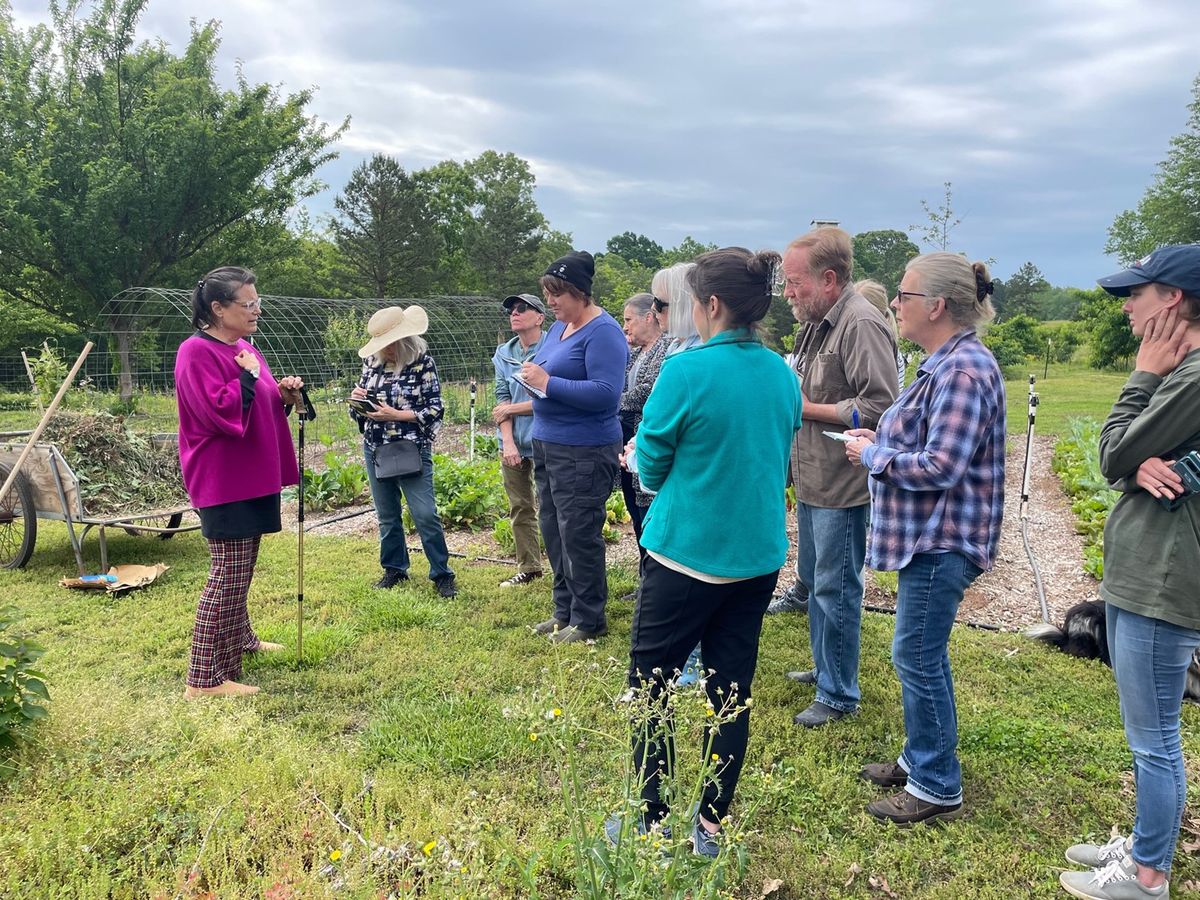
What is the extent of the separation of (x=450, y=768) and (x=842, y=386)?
2346 mm

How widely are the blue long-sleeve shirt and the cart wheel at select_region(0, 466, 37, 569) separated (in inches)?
164

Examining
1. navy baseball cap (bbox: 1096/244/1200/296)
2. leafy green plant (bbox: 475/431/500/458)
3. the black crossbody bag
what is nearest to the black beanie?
the black crossbody bag

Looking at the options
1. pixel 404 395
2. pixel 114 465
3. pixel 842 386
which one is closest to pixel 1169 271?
pixel 842 386

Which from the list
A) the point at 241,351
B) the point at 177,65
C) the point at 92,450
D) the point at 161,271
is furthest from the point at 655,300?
the point at 177,65

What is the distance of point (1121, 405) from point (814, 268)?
1340 millimetres

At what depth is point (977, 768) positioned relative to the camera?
3213 mm

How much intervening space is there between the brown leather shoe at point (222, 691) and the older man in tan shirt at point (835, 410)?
2721mm

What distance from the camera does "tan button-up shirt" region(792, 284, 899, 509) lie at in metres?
3.21

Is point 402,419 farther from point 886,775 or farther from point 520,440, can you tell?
point 886,775

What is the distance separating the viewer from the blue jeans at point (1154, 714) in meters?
2.25

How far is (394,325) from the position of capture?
5.12 metres

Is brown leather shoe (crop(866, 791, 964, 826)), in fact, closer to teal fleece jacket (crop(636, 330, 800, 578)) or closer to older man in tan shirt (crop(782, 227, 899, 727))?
older man in tan shirt (crop(782, 227, 899, 727))

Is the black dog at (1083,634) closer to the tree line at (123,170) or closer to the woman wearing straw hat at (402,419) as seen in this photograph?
the woman wearing straw hat at (402,419)

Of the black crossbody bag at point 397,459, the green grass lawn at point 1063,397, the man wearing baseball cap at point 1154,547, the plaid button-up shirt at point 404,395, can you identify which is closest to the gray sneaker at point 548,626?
the black crossbody bag at point 397,459
